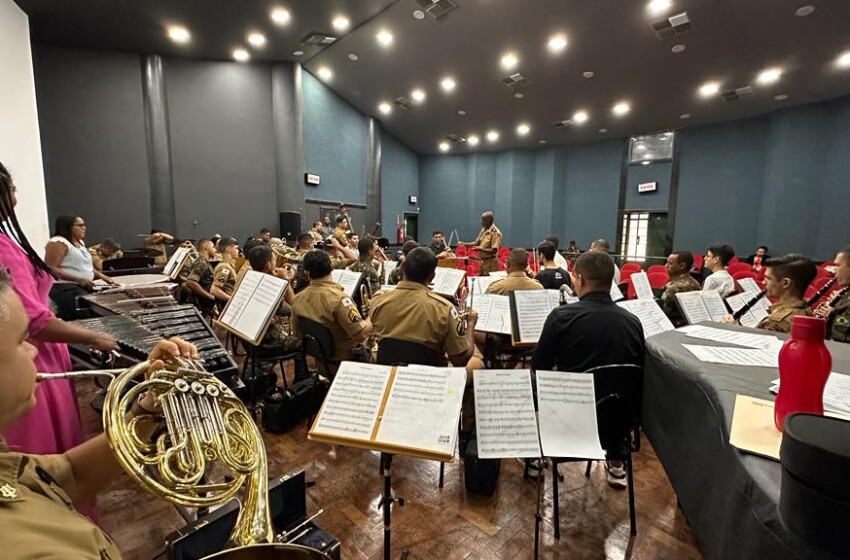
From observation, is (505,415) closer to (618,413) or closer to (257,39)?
(618,413)

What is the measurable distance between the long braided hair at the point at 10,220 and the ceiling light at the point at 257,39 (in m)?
8.11

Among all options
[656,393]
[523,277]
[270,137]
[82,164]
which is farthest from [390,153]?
[656,393]

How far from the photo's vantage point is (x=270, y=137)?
31.4 feet

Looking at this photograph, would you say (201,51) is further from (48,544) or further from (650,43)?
(48,544)

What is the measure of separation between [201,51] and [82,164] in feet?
11.5

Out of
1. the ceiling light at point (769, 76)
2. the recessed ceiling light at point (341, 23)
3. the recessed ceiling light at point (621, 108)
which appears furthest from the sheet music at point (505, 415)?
the recessed ceiling light at point (621, 108)

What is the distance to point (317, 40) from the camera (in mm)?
7988

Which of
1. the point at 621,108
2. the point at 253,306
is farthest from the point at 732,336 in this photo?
the point at 621,108

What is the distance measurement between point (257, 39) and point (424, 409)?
9.31m

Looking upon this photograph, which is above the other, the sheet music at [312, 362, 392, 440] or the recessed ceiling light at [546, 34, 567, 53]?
the recessed ceiling light at [546, 34, 567, 53]

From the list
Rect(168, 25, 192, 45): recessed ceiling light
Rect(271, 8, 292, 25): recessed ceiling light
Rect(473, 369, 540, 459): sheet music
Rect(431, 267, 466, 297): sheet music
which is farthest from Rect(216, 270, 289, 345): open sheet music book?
Rect(168, 25, 192, 45): recessed ceiling light

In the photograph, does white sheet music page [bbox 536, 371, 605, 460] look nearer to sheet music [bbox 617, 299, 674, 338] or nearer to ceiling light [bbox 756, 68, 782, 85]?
sheet music [bbox 617, 299, 674, 338]

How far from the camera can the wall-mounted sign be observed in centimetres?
1246

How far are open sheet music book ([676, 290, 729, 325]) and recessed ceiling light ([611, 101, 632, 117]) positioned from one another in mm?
8328
